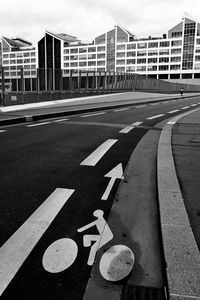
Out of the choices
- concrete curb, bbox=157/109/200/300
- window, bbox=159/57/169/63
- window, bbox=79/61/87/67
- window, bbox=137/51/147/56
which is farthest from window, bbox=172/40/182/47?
concrete curb, bbox=157/109/200/300

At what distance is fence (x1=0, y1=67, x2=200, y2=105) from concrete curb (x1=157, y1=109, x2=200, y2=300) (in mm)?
16459

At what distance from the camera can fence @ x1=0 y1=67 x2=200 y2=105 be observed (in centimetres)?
1955

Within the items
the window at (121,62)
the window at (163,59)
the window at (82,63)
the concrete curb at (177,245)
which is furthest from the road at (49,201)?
the window at (82,63)

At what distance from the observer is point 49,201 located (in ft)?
12.6

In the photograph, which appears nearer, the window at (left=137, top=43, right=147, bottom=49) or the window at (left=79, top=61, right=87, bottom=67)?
the window at (left=137, top=43, right=147, bottom=49)

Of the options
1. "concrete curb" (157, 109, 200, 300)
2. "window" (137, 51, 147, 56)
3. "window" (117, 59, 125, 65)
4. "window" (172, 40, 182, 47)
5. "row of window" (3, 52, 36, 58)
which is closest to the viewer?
"concrete curb" (157, 109, 200, 300)

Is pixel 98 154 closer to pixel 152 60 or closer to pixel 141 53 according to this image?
pixel 152 60

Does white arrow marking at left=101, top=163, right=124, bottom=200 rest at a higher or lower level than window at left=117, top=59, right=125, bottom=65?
lower

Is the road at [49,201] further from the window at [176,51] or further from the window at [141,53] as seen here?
the window at [141,53]

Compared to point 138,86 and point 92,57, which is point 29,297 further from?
point 92,57

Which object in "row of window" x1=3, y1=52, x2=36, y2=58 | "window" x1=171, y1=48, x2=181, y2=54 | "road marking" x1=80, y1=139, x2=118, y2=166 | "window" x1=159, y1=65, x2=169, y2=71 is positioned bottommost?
"road marking" x1=80, y1=139, x2=118, y2=166

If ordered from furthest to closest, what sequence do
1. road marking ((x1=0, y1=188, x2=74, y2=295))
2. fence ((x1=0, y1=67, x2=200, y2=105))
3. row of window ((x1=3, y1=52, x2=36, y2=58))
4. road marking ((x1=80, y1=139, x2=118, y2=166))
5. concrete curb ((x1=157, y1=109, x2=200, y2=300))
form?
row of window ((x1=3, y1=52, x2=36, y2=58)) → fence ((x1=0, y1=67, x2=200, y2=105)) → road marking ((x1=80, y1=139, x2=118, y2=166)) → road marking ((x1=0, y1=188, x2=74, y2=295)) → concrete curb ((x1=157, y1=109, x2=200, y2=300))

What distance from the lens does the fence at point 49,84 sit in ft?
64.1

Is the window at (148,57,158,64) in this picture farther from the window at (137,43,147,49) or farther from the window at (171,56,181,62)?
the window at (171,56,181,62)
